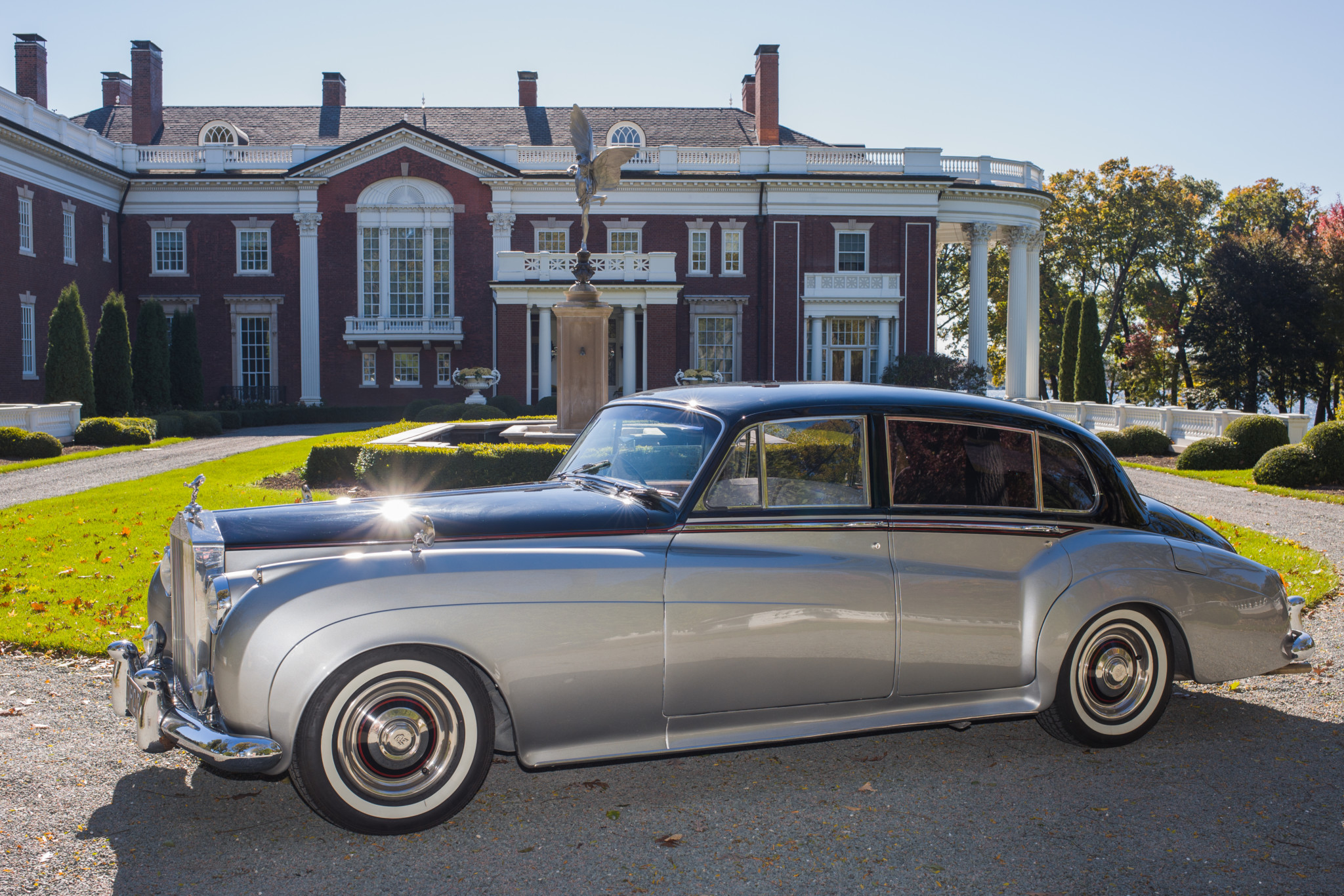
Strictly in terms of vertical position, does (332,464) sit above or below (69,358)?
below

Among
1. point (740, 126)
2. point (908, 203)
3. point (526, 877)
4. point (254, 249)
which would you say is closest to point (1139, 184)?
point (908, 203)

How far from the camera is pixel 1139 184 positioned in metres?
49.0

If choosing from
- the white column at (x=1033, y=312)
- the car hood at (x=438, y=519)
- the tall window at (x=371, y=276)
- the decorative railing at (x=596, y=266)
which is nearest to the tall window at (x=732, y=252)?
the decorative railing at (x=596, y=266)

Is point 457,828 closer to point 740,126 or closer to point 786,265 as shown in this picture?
point 786,265

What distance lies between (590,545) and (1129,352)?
5600 centimetres

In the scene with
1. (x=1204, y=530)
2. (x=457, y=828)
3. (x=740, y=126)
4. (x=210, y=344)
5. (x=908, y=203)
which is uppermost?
(x=740, y=126)

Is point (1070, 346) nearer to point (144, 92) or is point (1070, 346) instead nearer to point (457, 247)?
point (457, 247)

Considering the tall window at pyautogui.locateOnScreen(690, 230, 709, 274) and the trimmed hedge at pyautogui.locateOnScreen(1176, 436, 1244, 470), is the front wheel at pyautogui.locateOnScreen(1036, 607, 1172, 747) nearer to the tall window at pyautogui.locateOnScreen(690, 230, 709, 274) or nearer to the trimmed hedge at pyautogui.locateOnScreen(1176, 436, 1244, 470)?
the trimmed hedge at pyautogui.locateOnScreen(1176, 436, 1244, 470)

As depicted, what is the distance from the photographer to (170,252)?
39094 mm

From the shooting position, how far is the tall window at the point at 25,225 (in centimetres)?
3183

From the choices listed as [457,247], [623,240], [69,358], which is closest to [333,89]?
[457,247]

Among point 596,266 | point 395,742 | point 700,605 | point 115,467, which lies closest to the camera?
point 395,742

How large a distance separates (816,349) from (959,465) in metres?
34.6

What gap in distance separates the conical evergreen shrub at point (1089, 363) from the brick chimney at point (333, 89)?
3238cm
